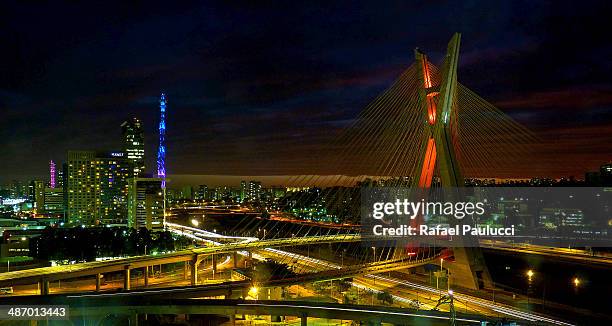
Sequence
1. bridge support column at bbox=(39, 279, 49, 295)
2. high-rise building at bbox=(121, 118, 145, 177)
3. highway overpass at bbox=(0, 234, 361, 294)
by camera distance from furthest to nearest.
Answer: high-rise building at bbox=(121, 118, 145, 177)
bridge support column at bbox=(39, 279, 49, 295)
highway overpass at bbox=(0, 234, 361, 294)

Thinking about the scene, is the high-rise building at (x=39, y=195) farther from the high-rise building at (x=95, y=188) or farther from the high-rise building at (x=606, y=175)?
the high-rise building at (x=606, y=175)

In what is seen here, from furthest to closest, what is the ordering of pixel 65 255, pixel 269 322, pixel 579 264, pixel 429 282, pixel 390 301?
pixel 65 255, pixel 579 264, pixel 429 282, pixel 390 301, pixel 269 322

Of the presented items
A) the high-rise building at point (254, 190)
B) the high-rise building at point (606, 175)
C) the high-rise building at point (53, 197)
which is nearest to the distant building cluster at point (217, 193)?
the high-rise building at point (254, 190)

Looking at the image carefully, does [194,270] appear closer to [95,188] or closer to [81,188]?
[95,188]

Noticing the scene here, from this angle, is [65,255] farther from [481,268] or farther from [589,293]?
[589,293]

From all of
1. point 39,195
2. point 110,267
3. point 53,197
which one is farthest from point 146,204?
point 39,195

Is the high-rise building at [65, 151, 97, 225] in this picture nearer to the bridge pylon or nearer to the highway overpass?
the highway overpass

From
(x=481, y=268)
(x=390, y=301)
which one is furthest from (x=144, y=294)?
(x=481, y=268)

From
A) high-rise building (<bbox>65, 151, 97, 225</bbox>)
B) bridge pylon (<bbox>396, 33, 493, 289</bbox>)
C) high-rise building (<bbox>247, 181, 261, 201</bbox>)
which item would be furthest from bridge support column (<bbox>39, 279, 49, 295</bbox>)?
high-rise building (<bbox>247, 181, 261, 201</bbox>)
